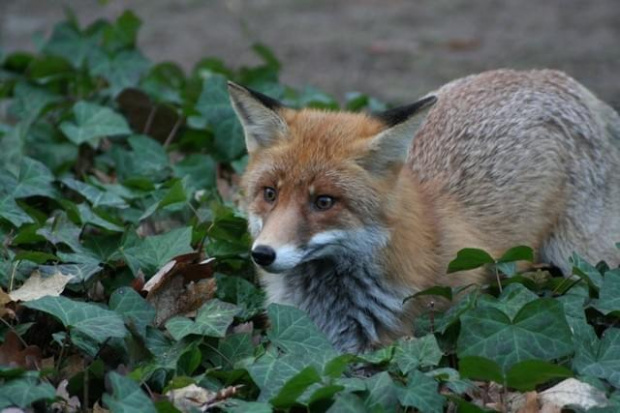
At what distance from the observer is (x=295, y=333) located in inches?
193

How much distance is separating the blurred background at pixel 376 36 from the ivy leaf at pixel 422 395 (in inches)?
211

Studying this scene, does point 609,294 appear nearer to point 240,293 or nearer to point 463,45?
point 240,293

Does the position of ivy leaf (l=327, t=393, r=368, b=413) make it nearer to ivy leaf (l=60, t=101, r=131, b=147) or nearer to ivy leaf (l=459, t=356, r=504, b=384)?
ivy leaf (l=459, t=356, r=504, b=384)

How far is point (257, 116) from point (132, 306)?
3.81 ft

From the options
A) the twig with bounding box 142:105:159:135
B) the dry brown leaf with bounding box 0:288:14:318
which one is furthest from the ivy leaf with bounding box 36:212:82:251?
the twig with bounding box 142:105:159:135

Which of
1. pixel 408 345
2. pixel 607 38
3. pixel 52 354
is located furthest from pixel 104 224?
pixel 607 38

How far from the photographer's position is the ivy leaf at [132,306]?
5.09 m

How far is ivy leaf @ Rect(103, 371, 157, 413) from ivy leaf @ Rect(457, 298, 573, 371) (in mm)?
1471

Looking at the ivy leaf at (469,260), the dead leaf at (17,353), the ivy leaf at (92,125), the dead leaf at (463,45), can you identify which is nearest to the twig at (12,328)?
the dead leaf at (17,353)

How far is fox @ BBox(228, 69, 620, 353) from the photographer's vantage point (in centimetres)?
507

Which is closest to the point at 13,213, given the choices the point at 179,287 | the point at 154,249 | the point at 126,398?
the point at 154,249

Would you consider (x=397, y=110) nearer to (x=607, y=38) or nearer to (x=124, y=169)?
(x=124, y=169)

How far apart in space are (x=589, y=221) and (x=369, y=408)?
245 centimetres

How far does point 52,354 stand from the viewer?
5027 millimetres
